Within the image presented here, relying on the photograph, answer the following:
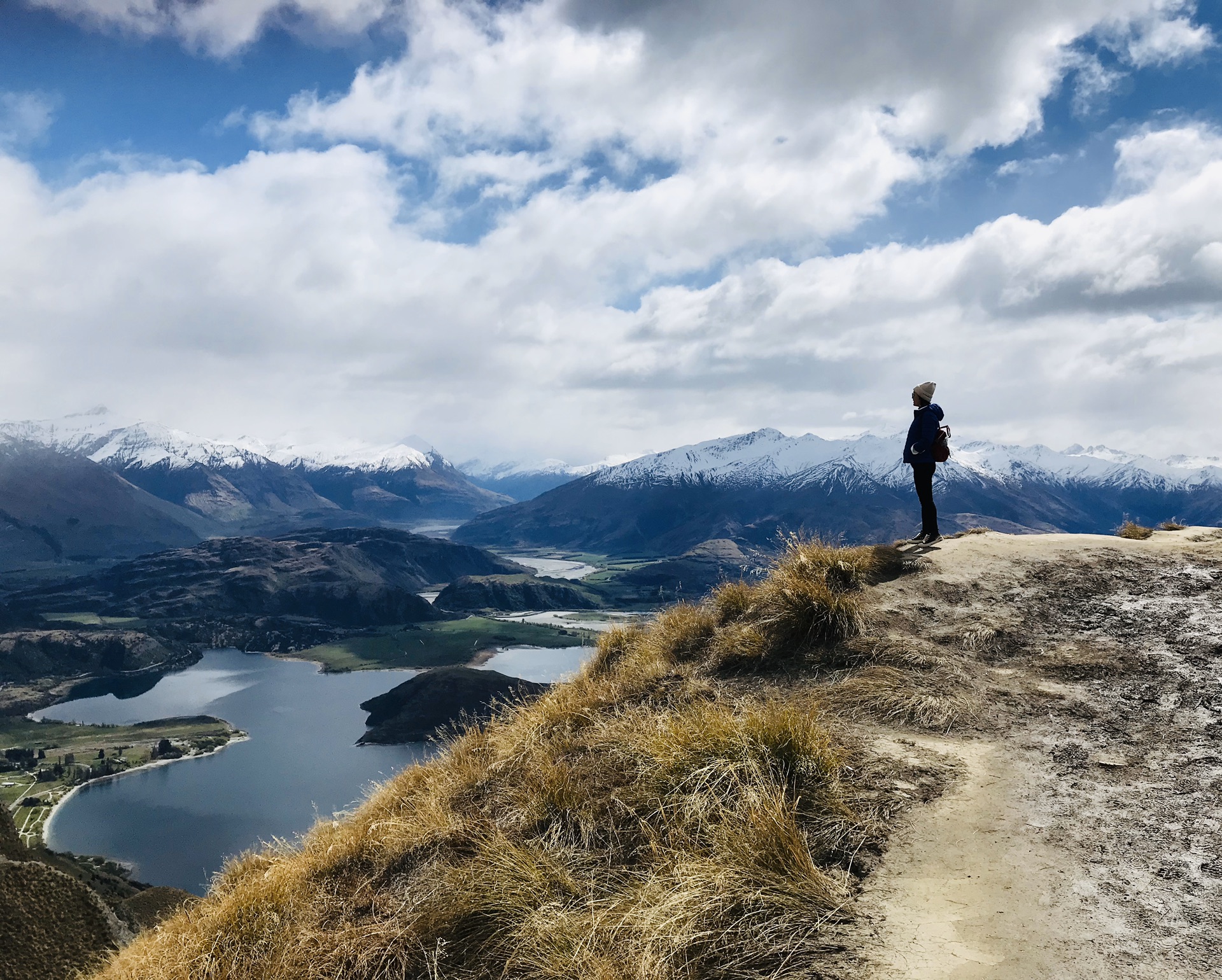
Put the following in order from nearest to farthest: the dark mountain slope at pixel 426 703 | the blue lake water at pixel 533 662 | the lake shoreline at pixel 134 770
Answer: the lake shoreline at pixel 134 770
the dark mountain slope at pixel 426 703
the blue lake water at pixel 533 662

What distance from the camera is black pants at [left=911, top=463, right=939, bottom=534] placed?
1400 centimetres

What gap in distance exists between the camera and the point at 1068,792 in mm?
6301

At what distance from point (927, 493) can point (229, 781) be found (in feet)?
408

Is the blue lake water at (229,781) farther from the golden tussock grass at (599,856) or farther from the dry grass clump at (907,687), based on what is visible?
the dry grass clump at (907,687)

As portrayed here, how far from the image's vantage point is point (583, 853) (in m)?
6.60

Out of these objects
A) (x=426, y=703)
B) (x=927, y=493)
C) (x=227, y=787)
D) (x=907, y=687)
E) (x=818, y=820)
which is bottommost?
(x=227, y=787)

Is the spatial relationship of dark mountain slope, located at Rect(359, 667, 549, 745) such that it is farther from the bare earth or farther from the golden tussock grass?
the bare earth

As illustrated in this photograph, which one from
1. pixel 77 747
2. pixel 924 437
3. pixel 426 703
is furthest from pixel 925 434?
pixel 77 747

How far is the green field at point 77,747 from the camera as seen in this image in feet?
344

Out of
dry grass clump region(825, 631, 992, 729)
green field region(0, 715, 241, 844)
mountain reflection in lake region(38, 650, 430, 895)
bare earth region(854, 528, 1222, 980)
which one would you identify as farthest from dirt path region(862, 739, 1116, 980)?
green field region(0, 715, 241, 844)

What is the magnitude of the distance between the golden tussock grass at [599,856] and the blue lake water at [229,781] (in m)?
55.8

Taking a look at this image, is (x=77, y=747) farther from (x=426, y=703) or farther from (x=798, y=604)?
(x=798, y=604)

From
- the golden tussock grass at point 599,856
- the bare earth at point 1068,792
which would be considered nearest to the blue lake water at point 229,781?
the golden tussock grass at point 599,856

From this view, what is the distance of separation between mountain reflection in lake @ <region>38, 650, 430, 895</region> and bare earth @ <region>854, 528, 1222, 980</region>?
201 feet
